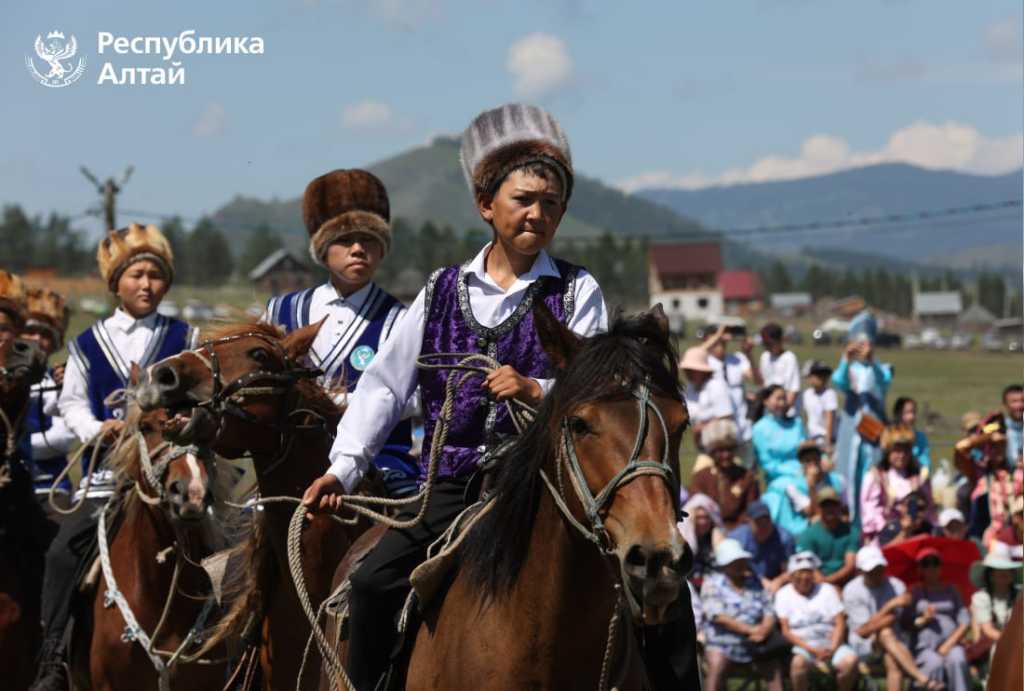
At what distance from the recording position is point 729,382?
47.8 feet

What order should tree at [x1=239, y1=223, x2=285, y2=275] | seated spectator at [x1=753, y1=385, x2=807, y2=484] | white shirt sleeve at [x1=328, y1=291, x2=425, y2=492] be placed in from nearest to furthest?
white shirt sleeve at [x1=328, y1=291, x2=425, y2=492] < seated spectator at [x1=753, y1=385, x2=807, y2=484] < tree at [x1=239, y1=223, x2=285, y2=275]

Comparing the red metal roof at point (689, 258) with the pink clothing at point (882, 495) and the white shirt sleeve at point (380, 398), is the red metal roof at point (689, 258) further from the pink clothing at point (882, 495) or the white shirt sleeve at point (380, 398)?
the white shirt sleeve at point (380, 398)

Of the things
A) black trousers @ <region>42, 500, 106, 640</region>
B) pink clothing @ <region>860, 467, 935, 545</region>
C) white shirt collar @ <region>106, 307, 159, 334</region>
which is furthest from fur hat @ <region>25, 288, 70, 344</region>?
pink clothing @ <region>860, 467, 935, 545</region>

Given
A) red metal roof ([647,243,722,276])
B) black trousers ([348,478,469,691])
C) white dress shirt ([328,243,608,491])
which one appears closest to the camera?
black trousers ([348,478,469,691])

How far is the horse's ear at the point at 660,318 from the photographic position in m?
4.41

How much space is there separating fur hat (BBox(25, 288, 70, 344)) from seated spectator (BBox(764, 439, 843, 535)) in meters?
6.11

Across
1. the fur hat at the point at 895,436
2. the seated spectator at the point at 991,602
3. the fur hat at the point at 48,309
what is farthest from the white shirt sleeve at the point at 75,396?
the fur hat at the point at 895,436

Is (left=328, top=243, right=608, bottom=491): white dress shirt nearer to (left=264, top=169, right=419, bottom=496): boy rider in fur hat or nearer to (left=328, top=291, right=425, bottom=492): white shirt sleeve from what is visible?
(left=328, top=291, right=425, bottom=492): white shirt sleeve

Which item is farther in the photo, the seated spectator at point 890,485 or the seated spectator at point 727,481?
the seated spectator at point 890,485

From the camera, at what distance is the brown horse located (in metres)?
4.80

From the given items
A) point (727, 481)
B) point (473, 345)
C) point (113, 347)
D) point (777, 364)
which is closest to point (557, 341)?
point (473, 345)

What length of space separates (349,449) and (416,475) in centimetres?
163

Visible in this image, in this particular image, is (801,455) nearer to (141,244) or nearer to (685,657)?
(141,244)

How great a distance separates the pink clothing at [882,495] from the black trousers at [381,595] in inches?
342
